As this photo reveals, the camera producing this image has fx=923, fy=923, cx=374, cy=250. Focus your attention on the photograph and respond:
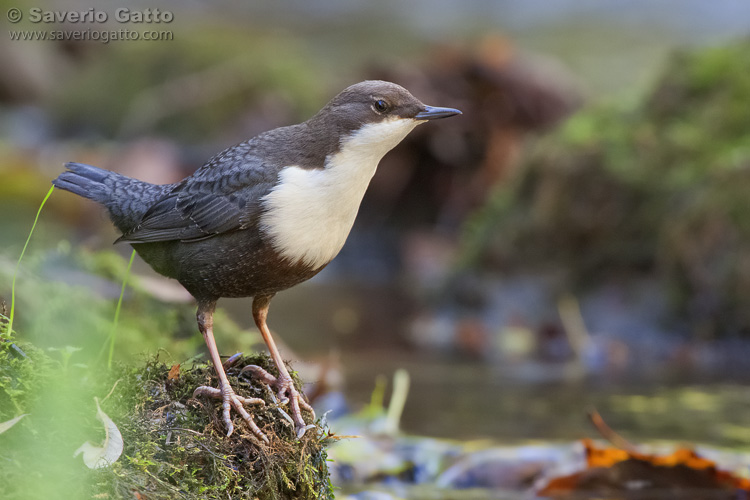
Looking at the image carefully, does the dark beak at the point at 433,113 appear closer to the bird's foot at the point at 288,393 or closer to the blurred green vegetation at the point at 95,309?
the bird's foot at the point at 288,393

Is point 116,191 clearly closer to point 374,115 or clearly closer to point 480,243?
point 374,115

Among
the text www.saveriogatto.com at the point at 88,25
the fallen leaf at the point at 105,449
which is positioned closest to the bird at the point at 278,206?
the fallen leaf at the point at 105,449

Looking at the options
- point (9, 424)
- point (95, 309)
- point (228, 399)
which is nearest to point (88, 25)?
point (95, 309)

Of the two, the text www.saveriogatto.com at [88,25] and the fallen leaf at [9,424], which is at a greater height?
the text www.saveriogatto.com at [88,25]

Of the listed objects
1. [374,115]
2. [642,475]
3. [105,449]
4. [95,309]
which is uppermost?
[374,115]

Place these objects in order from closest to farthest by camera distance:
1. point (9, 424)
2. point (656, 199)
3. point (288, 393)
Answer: point (9, 424), point (288, 393), point (656, 199)

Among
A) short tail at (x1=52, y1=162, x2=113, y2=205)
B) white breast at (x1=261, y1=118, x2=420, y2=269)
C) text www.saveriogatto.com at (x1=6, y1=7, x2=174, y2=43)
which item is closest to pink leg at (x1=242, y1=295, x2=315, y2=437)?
white breast at (x1=261, y1=118, x2=420, y2=269)

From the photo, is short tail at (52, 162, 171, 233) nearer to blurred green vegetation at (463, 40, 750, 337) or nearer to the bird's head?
the bird's head

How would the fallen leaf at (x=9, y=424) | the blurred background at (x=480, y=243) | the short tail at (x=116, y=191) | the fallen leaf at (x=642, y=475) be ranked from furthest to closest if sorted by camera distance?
the blurred background at (x=480, y=243) < the fallen leaf at (x=642, y=475) < the short tail at (x=116, y=191) < the fallen leaf at (x=9, y=424)

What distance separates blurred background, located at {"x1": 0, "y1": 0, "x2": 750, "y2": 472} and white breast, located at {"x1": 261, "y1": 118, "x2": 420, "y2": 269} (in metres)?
0.67

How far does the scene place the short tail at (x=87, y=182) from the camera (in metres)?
3.65

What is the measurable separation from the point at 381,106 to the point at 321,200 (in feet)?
1.42

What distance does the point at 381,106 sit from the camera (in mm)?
3256

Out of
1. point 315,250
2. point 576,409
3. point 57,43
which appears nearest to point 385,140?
point 315,250
